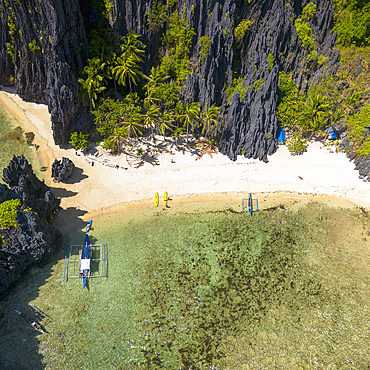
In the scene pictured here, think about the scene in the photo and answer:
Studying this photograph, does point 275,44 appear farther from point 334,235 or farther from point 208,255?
point 208,255

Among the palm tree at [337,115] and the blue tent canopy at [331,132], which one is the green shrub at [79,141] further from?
the blue tent canopy at [331,132]

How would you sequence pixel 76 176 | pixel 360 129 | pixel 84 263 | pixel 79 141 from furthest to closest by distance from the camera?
1. pixel 360 129
2. pixel 79 141
3. pixel 76 176
4. pixel 84 263

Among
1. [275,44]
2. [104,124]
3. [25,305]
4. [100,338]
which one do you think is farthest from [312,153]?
[25,305]

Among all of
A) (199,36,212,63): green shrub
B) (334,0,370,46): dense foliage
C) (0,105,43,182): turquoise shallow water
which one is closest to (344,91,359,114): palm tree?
(334,0,370,46): dense foliage

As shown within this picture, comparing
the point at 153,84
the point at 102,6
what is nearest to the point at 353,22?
the point at 153,84

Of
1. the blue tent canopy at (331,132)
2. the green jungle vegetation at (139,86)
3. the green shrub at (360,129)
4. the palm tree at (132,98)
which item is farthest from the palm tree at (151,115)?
the green shrub at (360,129)

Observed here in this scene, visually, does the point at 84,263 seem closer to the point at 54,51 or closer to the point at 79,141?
the point at 79,141

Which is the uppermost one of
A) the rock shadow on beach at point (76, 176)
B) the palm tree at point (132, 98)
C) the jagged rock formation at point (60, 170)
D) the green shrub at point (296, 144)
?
the palm tree at point (132, 98)
